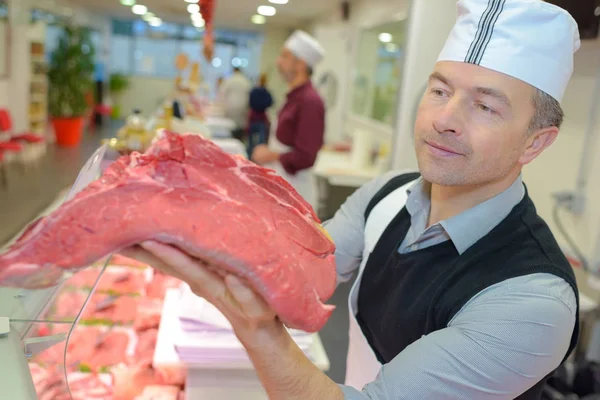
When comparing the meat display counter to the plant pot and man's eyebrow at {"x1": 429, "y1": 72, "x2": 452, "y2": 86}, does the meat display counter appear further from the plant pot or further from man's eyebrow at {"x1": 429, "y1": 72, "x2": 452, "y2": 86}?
the plant pot

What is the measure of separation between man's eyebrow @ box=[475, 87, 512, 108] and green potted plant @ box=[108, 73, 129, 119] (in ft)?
54.8

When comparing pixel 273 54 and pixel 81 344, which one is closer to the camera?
pixel 81 344

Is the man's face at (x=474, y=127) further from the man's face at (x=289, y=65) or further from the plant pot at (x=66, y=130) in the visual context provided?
the plant pot at (x=66, y=130)

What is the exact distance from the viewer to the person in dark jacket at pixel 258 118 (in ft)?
19.7

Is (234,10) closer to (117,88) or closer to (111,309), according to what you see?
(117,88)

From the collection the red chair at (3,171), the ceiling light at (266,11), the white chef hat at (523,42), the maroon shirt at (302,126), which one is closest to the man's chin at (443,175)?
the white chef hat at (523,42)

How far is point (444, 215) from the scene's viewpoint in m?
1.34

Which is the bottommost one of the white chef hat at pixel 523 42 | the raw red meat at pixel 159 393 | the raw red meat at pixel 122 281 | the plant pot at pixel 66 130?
the plant pot at pixel 66 130

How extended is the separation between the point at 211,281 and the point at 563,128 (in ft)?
10.2

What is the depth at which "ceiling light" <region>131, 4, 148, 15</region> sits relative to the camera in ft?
44.9

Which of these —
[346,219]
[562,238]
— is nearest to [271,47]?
[562,238]

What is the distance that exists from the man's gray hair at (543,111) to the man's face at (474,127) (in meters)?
0.01

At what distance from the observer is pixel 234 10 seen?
40.4ft

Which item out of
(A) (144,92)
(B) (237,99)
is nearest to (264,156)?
(B) (237,99)
